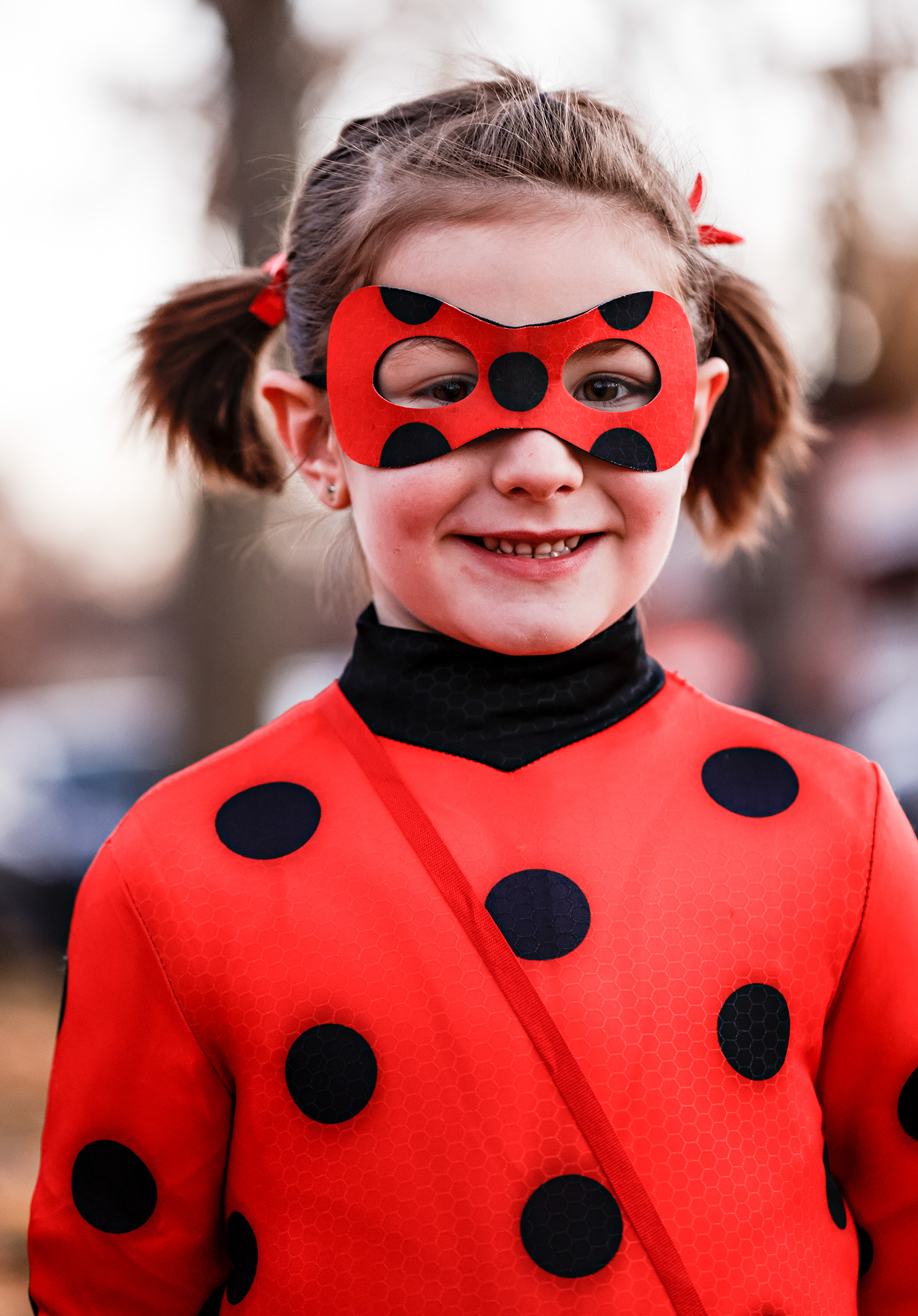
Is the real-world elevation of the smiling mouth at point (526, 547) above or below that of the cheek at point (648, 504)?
below

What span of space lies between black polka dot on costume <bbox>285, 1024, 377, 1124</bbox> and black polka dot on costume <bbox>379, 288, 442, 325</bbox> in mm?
861

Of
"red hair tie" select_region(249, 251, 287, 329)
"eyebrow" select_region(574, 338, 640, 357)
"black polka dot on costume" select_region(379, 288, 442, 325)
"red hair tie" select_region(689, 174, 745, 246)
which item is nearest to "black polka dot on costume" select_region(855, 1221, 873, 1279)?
"eyebrow" select_region(574, 338, 640, 357)

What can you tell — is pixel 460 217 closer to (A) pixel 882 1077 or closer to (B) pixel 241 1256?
(A) pixel 882 1077

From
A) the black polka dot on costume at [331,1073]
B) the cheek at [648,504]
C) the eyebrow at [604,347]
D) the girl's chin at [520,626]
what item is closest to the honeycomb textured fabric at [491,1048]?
the black polka dot on costume at [331,1073]

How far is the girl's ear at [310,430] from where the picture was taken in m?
1.58

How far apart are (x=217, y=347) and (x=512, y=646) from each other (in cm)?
89

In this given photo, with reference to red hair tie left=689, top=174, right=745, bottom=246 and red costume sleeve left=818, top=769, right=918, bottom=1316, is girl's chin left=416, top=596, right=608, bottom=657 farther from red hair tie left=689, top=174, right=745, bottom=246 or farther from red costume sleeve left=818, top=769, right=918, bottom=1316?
red hair tie left=689, top=174, right=745, bottom=246

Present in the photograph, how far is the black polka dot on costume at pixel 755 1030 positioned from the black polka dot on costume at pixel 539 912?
19 cm

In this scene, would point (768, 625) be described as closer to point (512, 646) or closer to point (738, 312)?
point (738, 312)

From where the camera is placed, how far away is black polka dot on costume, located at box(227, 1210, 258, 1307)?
1.25 m

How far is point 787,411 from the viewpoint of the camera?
187 cm

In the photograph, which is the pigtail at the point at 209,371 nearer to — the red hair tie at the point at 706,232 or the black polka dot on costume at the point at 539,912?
the red hair tie at the point at 706,232

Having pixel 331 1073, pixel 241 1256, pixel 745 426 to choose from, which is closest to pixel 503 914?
pixel 331 1073

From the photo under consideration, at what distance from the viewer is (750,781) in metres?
1.40
